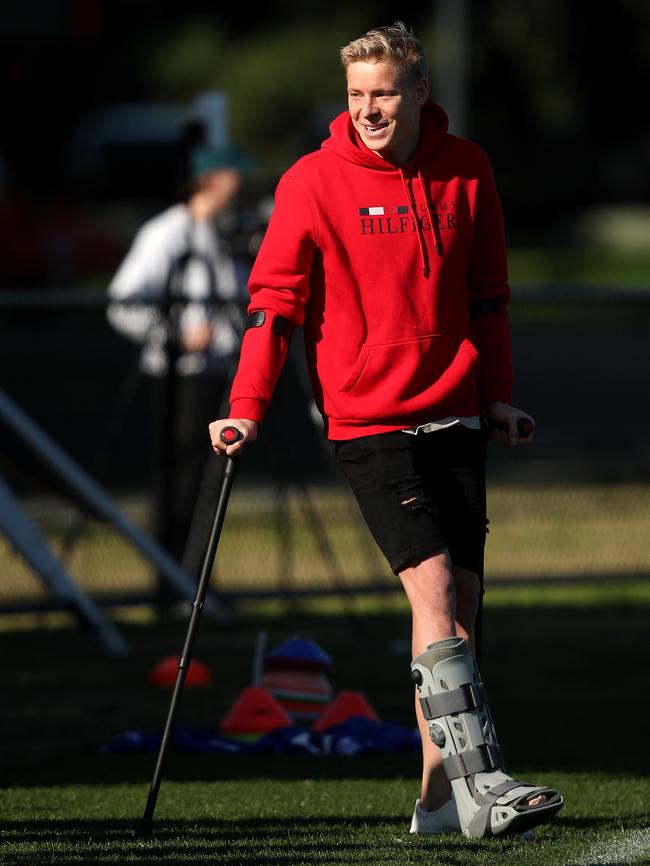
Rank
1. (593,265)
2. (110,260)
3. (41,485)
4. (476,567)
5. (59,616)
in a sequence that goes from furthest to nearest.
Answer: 1. (593,265)
2. (110,260)
3. (59,616)
4. (41,485)
5. (476,567)

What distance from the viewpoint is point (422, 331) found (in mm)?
5316

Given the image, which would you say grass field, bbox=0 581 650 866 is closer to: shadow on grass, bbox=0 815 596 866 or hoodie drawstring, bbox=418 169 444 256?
shadow on grass, bbox=0 815 596 866

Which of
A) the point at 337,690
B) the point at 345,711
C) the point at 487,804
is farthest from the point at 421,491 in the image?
the point at 337,690

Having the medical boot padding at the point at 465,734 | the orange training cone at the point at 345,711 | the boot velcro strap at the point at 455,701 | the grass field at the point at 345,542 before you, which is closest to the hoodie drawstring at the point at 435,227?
the medical boot padding at the point at 465,734

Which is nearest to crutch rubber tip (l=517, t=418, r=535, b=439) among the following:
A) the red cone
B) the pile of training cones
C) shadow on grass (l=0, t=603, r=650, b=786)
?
shadow on grass (l=0, t=603, r=650, b=786)

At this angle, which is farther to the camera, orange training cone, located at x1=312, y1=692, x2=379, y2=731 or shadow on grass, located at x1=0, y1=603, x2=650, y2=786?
orange training cone, located at x1=312, y1=692, x2=379, y2=731

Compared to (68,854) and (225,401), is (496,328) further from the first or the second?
(225,401)

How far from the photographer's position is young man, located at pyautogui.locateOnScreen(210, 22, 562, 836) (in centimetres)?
528

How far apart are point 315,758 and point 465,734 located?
1649 millimetres

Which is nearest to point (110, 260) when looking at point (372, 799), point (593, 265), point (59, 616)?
point (593, 265)

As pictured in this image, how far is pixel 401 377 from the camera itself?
17.4ft

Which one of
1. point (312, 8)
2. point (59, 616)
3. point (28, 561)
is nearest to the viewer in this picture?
point (28, 561)

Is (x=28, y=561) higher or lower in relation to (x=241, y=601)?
higher

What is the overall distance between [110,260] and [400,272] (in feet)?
108
